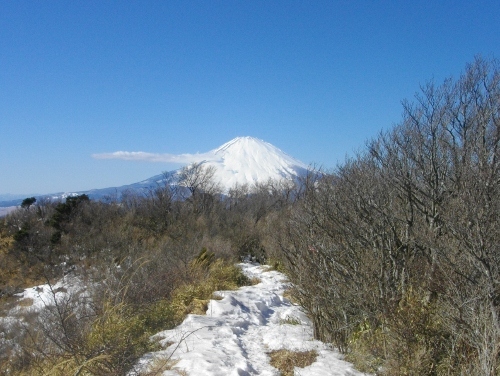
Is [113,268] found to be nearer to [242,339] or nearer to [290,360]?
[242,339]

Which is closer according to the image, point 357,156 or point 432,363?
point 432,363

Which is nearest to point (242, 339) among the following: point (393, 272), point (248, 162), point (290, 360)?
point (290, 360)

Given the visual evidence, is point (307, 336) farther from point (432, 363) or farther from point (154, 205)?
point (154, 205)

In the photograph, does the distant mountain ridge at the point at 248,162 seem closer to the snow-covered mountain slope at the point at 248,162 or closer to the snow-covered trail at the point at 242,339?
the snow-covered mountain slope at the point at 248,162

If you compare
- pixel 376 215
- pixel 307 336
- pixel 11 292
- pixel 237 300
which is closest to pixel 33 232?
pixel 11 292

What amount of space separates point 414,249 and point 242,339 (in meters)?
3.23

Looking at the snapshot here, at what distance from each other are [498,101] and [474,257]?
4.04 m

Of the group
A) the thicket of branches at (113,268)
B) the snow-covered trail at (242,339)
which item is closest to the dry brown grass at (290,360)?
the snow-covered trail at (242,339)

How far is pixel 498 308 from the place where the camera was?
3.94 meters

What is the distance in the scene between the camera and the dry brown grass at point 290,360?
5.43 metres

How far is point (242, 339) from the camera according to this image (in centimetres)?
691

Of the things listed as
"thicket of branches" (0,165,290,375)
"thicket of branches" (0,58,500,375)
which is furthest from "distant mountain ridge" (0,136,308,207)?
"thicket of branches" (0,58,500,375)

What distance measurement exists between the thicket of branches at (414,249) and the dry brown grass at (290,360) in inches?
23.6

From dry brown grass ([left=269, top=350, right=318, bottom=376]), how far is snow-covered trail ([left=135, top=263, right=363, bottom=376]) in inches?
4.0
